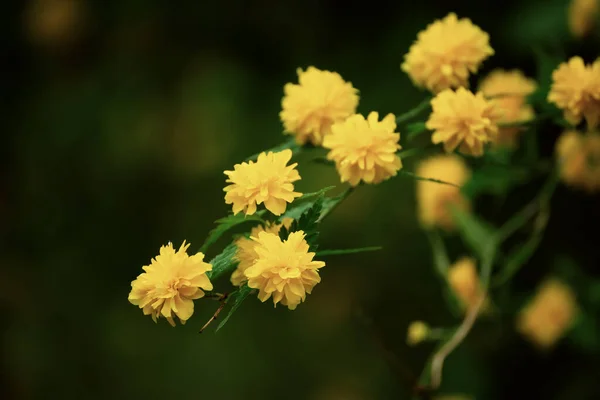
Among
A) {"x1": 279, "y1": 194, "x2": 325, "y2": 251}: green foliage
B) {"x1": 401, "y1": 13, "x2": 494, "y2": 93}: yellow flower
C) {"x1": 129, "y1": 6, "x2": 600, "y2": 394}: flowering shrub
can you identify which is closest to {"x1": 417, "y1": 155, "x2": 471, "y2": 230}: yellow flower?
{"x1": 129, "y1": 6, "x2": 600, "y2": 394}: flowering shrub

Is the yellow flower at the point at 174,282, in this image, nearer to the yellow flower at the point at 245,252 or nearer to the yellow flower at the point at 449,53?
the yellow flower at the point at 245,252

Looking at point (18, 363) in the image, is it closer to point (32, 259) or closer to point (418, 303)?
point (32, 259)

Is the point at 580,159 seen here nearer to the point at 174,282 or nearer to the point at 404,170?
the point at 404,170

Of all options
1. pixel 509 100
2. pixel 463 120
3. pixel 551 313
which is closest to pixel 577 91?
pixel 463 120

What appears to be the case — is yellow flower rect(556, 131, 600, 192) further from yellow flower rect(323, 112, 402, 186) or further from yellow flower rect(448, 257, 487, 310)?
yellow flower rect(323, 112, 402, 186)

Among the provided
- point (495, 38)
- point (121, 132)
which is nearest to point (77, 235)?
point (121, 132)
